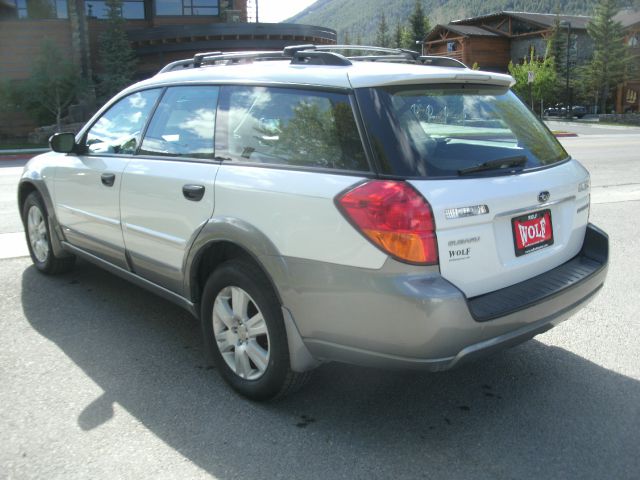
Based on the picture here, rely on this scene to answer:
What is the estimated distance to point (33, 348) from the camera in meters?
4.11

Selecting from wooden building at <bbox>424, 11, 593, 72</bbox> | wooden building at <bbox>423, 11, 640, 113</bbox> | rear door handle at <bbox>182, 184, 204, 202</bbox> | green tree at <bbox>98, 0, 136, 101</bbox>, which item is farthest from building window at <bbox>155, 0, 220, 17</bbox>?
rear door handle at <bbox>182, 184, 204, 202</bbox>

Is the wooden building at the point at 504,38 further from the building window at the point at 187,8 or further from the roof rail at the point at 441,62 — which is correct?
Result: the roof rail at the point at 441,62

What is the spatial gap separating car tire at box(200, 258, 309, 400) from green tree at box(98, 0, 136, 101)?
33.4 meters

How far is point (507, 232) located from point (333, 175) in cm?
87

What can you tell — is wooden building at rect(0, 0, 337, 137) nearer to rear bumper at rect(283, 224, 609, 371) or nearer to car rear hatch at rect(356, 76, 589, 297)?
car rear hatch at rect(356, 76, 589, 297)

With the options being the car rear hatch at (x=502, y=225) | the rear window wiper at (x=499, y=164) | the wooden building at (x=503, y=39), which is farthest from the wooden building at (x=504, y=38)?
the rear window wiper at (x=499, y=164)

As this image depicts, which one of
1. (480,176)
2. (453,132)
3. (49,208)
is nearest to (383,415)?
(480,176)

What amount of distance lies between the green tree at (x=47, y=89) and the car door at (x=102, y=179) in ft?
92.0

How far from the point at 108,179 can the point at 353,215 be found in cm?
222

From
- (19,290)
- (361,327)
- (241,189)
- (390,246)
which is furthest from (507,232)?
(19,290)

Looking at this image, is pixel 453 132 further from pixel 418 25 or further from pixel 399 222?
pixel 418 25

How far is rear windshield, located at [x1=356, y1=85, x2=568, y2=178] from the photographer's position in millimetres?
2896

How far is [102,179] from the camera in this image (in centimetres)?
441

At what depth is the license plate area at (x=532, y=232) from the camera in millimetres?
3100
